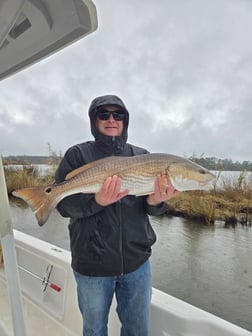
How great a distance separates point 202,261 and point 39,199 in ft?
18.2

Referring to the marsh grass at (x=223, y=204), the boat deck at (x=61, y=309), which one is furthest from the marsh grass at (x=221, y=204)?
the boat deck at (x=61, y=309)

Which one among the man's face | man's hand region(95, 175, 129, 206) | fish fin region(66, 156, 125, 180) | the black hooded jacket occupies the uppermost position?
the man's face

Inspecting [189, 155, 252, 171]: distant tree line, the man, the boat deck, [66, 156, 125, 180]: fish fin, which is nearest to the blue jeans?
the man

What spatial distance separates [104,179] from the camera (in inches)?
66.4

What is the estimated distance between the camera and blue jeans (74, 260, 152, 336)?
1.56 meters

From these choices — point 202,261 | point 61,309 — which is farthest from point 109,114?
point 202,261

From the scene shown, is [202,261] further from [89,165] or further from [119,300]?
[89,165]

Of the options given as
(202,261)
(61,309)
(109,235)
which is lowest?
(202,261)

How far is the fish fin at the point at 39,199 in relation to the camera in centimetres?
162

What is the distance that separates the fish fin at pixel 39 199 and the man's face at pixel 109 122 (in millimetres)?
469

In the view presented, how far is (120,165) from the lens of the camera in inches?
66.9

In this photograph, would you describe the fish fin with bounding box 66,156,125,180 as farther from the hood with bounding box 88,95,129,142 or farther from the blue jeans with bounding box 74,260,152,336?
the blue jeans with bounding box 74,260,152,336

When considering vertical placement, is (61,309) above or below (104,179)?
below

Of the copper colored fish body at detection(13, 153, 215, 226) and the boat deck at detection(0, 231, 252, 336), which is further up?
the copper colored fish body at detection(13, 153, 215, 226)
